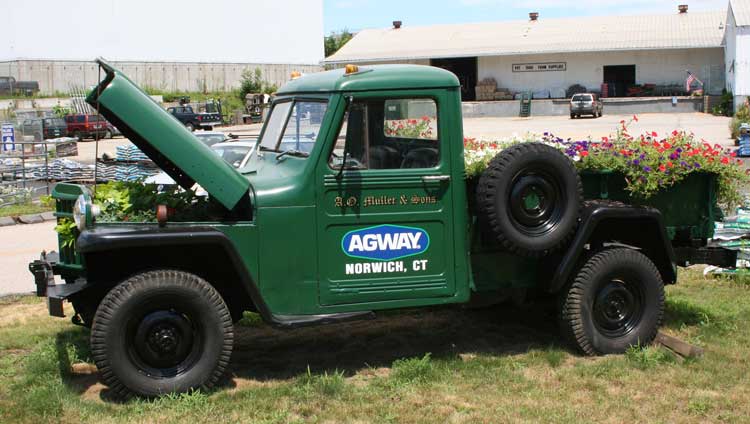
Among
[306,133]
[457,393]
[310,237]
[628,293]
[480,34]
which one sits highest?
[480,34]

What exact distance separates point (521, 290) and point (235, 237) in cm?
221

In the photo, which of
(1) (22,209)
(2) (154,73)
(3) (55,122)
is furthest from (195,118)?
(1) (22,209)

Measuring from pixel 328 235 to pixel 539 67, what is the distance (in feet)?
172

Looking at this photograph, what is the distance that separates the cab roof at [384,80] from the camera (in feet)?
19.5

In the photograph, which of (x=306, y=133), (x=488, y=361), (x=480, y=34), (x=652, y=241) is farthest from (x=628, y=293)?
(x=480, y=34)

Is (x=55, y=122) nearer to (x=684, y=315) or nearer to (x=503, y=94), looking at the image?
(x=503, y=94)

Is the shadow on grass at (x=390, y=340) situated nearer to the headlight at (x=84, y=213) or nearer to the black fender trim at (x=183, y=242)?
the black fender trim at (x=183, y=242)

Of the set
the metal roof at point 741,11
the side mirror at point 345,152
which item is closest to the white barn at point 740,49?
the metal roof at point 741,11

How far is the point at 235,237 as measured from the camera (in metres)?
5.69

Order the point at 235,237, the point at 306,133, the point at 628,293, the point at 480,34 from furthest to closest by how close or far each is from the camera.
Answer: the point at 480,34
the point at 628,293
the point at 306,133
the point at 235,237

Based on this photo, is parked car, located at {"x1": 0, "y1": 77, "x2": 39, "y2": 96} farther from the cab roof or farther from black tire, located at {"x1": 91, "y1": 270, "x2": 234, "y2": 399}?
black tire, located at {"x1": 91, "y1": 270, "x2": 234, "y2": 399}

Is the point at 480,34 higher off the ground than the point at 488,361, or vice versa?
the point at 480,34

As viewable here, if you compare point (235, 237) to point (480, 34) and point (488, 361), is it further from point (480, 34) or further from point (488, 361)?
point (480, 34)

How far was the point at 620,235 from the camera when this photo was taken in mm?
6824
